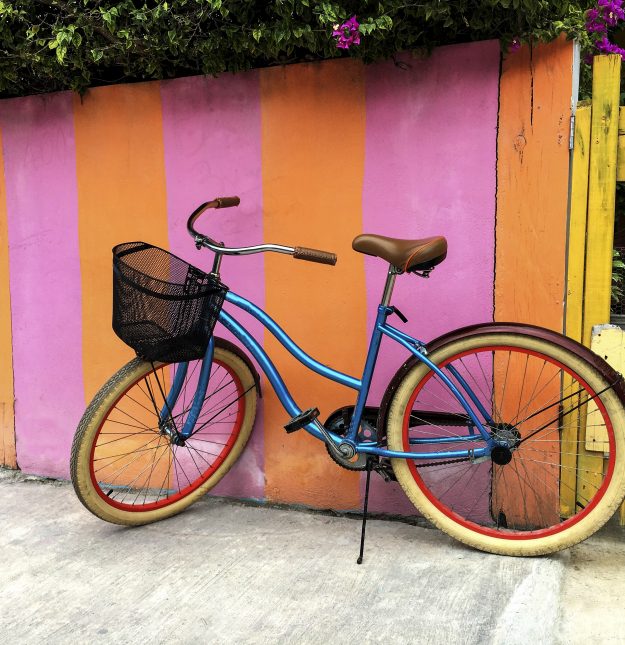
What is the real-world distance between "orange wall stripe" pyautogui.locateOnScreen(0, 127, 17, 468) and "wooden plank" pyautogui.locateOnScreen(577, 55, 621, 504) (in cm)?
305

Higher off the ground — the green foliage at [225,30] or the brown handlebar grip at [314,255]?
the green foliage at [225,30]

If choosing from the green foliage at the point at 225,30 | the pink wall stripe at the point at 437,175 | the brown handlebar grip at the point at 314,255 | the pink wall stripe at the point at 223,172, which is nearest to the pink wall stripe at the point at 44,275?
the green foliage at the point at 225,30

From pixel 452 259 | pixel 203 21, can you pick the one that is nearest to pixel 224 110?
pixel 203 21

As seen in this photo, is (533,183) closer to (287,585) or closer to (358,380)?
(358,380)

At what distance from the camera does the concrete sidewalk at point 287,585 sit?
2291 mm

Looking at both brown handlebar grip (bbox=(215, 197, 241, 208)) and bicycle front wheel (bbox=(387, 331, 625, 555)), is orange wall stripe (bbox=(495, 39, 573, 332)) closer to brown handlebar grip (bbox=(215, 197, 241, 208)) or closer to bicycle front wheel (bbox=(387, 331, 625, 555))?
bicycle front wheel (bbox=(387, 331, 625, 555))

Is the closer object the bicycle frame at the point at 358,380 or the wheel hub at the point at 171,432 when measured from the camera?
the bicycle frame at the point at 358,380

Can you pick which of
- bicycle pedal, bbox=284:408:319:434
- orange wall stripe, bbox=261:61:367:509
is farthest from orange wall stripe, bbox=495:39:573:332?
bicycle pedal, bbox=284:408:319:434

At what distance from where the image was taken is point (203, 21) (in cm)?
288

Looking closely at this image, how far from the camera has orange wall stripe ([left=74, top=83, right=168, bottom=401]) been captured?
340cm

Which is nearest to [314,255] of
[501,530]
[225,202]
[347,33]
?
[225,202]

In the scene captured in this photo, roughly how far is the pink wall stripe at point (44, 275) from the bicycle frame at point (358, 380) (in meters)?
0.98

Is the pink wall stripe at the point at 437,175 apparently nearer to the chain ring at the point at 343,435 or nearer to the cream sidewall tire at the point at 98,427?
the chain ring at the point at 343,435

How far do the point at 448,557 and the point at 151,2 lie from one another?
2762 millimetres
